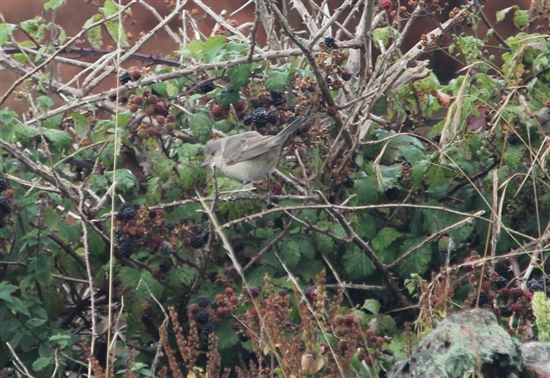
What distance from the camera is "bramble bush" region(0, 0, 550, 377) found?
407 centimetres

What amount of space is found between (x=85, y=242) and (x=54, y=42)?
112cm

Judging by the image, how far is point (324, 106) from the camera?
171 inches

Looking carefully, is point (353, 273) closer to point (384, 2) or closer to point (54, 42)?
point (384, 2)

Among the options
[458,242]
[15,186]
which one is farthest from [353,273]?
[15,186]

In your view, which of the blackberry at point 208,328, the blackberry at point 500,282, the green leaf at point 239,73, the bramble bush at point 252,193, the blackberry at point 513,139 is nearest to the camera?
the blackberry at point 500,282

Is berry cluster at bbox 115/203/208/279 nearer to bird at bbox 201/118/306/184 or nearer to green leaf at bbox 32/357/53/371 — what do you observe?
bird at bbox 201/118/306/184

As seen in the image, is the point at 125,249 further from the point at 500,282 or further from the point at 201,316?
the point at 500,282

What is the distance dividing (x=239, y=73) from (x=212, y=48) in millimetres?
171

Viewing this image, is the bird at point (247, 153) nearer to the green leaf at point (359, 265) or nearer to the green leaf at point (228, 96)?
the green leaf at point (228, 96)

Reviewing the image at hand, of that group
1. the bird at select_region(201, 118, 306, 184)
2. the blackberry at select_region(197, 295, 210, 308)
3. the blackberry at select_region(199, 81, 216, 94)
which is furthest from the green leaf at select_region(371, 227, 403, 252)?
the blackberry at select_region(199, 81, 216, 94)

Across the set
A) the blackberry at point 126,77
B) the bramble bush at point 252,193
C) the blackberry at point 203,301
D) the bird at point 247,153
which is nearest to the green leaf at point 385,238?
the bramble bush at point 252,193

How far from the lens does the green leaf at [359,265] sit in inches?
168

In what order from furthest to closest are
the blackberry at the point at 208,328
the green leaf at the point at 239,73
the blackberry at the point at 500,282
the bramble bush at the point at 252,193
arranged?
1. the green leaf at the point at 239,73
2. the bramble bush at the point at 252,193
3. the blackberry at the point at 208,328
4. the blackberry at the point at 500,282

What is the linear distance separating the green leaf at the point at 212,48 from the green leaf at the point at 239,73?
0.09 meters
